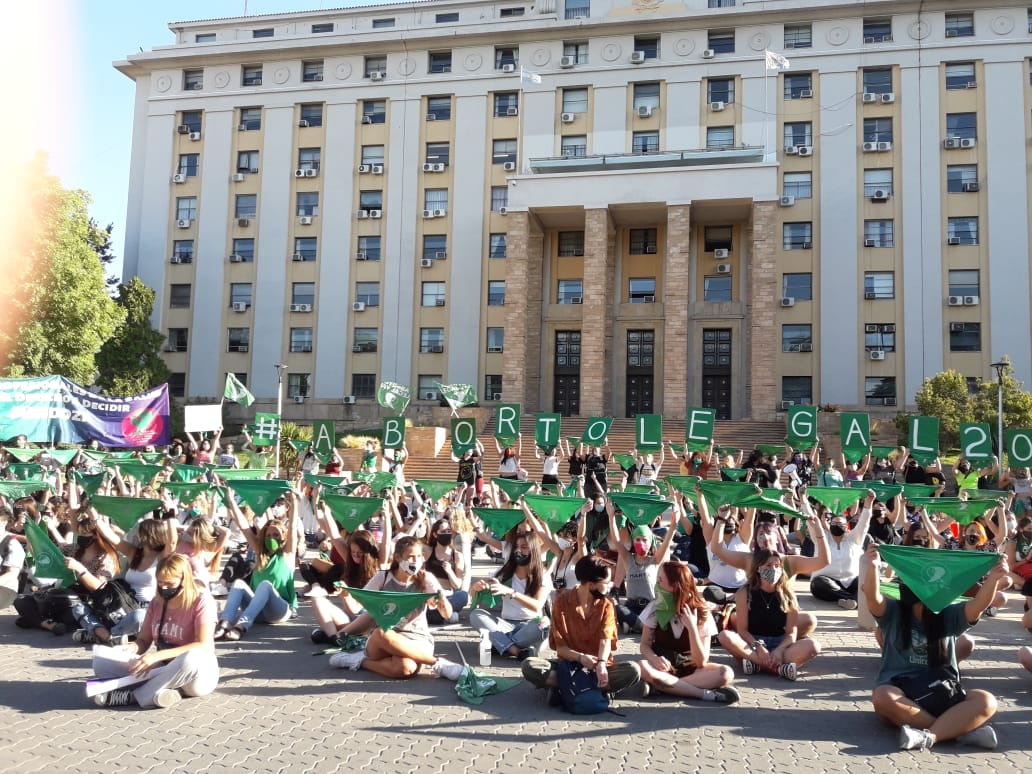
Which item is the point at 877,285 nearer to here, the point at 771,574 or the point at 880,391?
the point at 880,391

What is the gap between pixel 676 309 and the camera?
37094mm

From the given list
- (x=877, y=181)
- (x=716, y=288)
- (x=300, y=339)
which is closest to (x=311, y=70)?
(x=300, y=339)

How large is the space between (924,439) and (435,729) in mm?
13765

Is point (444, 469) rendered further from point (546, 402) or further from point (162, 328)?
point (162, 328)

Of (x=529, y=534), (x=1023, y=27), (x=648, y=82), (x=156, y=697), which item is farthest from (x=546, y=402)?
(x=156, y=697)

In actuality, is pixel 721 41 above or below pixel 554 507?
above

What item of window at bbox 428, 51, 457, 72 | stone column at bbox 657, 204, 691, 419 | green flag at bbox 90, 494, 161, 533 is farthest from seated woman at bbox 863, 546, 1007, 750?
window at bbox 428, 51, 457, 72

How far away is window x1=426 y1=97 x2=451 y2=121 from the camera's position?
43188 mm

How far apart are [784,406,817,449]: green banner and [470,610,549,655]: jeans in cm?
1394

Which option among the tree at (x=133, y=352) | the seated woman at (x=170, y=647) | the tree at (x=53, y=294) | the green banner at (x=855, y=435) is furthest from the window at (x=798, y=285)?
the seated woman at (x=170, y=647)

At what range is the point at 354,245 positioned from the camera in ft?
141

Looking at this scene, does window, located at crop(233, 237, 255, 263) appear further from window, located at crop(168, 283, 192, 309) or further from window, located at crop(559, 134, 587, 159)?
window, located at crop(559, 134, 587, 159)

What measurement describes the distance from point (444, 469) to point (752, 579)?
75.5 ft

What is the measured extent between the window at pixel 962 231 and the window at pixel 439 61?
24851mm
